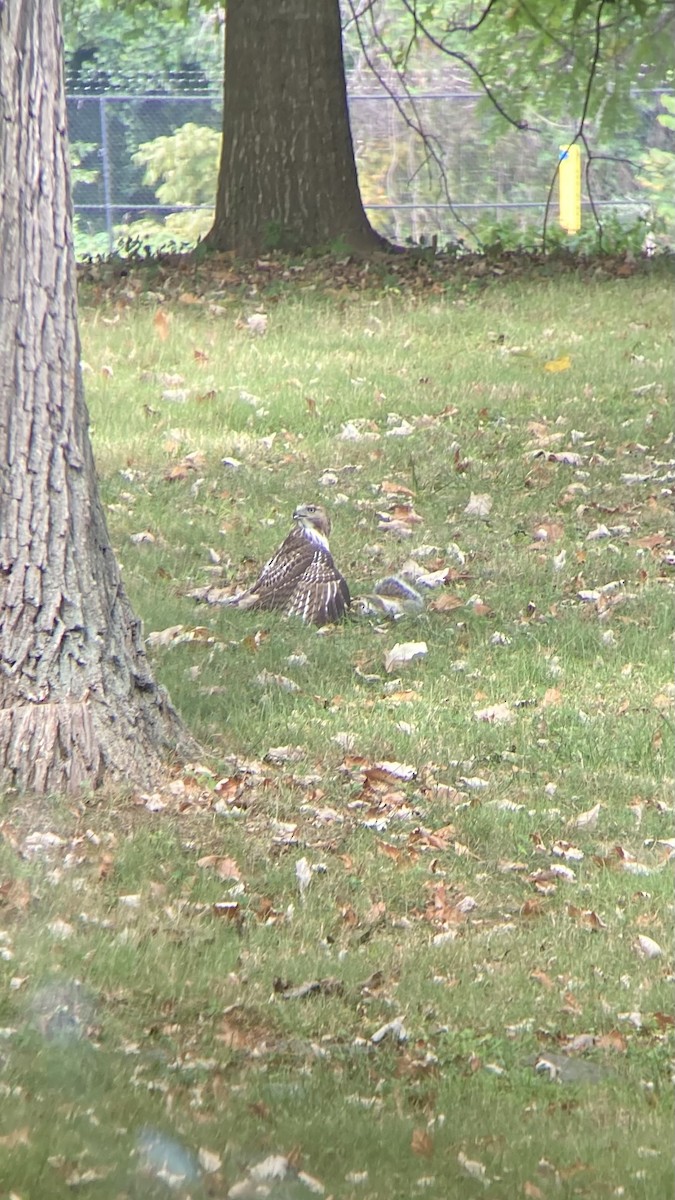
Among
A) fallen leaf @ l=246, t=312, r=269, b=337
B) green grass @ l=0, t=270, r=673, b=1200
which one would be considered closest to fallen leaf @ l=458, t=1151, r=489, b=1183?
green grass @ l=0, t=270, r=673, b=1200

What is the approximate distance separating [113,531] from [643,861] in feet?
14.4

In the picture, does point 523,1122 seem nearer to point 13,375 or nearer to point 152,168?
point 13,375

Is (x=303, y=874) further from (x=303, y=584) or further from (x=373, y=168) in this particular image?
(x=373, y=168)

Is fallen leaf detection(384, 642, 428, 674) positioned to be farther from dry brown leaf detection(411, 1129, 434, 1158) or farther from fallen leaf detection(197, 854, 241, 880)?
dry brown leaf detection(411, 1129, 434, 1158)

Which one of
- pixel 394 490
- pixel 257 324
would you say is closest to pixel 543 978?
pixel 394 490

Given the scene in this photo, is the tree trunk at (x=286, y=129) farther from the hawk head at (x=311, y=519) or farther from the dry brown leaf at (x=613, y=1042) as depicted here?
the dry brown leaf at (x=613, y=1042)

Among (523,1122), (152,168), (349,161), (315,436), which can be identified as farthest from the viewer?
(152,168)

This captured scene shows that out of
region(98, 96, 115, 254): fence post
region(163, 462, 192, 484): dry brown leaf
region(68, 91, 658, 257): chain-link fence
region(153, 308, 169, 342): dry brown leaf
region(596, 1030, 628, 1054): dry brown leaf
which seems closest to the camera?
region(596, 1030, 628, 1054): dry brown leaf

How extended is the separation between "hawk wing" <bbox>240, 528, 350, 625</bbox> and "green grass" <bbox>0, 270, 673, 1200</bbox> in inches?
4.3

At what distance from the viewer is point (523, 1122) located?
3984mm

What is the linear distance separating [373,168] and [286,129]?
17.9 meters

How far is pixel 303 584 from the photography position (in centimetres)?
775

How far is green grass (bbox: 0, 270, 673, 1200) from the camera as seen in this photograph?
3.82 meters

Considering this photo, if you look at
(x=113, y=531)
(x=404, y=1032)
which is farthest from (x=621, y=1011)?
(x=113, y=531)
